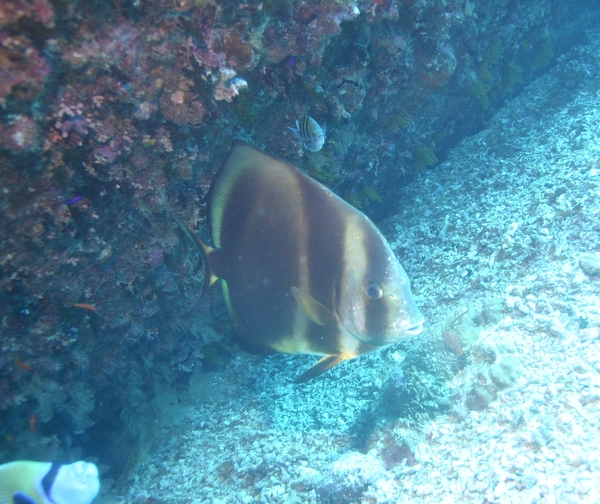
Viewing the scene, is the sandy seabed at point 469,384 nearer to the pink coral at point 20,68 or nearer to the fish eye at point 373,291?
the fish eye at point 373,291

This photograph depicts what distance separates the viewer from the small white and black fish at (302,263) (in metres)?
2.01

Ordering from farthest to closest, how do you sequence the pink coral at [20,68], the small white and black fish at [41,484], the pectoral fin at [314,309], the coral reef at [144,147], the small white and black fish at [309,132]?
1. the small white and black fish at [309,132]
2. the small white and black fish at [41,484]
3. the pectoral fin at [314,309]
4. the coral reef at [144,147]
5. the pink coral at [20,68]

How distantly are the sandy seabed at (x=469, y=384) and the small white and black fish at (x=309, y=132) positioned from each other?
83.2 inches

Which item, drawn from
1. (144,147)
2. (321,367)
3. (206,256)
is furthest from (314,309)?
(144,147)

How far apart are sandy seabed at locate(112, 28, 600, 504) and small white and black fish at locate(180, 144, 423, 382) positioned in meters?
1.12

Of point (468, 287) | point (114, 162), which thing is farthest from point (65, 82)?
point (468, 287)

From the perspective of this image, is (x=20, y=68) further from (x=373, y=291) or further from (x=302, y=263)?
(x=373, y=291)

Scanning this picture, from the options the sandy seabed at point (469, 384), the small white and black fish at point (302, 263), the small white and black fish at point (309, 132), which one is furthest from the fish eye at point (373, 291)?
the small white and black fish at point (309, 132)

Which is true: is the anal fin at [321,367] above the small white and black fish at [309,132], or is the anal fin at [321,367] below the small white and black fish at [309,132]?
below

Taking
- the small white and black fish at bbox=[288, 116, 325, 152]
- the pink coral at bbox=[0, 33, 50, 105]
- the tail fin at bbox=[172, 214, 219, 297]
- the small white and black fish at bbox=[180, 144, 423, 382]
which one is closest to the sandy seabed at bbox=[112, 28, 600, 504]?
the small white and black fish at bbox=[180, 144, 423, 382]

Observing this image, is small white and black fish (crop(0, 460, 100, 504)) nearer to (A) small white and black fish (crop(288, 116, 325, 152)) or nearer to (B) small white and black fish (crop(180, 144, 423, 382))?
(B) small white and black fish (crop(180, 144, 423, 382))

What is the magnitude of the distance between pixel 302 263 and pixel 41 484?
2168 mm

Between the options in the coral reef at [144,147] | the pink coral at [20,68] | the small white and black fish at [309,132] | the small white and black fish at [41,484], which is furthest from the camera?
the small white and black fish at [309,132]

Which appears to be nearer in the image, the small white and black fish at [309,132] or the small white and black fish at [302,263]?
the small white and black fish at [302,263]
